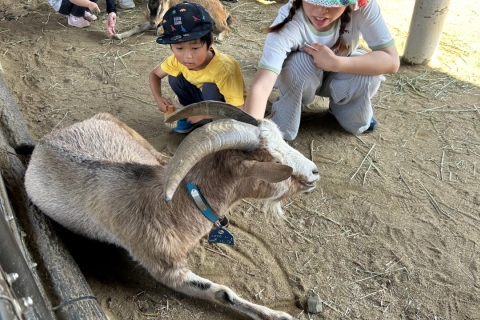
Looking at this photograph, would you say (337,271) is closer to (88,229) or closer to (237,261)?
(237,261)

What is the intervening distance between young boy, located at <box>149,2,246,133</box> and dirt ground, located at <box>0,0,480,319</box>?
0.53 meters

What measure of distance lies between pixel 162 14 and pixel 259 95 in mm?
3403

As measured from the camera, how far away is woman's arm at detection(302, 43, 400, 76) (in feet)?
10.7

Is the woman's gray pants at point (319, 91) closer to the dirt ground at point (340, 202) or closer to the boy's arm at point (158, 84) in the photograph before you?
the dirt ground at point (340, 202)

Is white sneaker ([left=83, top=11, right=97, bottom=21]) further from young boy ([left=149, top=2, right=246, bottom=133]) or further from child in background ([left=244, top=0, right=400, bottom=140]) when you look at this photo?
child in background ([left=244, top=0, right=400, bottom=140])

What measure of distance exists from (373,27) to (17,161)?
9.40 ft

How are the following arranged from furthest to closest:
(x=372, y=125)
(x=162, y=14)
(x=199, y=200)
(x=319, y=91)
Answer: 1. (x=162, y=14)
2. (x=372, y=125)
3. (x=319, y=91)
4. (x=199, y=200)

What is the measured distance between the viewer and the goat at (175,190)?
2314 millimetres

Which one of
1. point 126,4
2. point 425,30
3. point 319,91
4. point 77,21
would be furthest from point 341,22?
point 126,4

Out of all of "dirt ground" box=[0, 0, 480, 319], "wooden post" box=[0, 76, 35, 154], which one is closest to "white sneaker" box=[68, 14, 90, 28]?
"dirt ground" box=[0, 0, 480, 319]

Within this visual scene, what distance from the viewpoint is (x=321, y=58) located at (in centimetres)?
330

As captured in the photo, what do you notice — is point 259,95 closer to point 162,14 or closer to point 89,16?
point 162,14

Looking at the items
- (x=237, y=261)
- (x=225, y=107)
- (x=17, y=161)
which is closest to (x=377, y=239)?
(x=237, y=261)

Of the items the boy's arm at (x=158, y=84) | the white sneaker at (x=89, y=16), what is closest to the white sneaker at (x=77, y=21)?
the white sneaker at (x=89, y=16)
